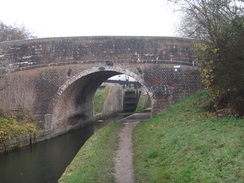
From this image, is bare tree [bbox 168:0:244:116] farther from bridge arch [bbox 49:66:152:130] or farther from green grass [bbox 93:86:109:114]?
green grass [bbox 93:86:109:114]

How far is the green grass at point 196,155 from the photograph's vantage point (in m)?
4.85

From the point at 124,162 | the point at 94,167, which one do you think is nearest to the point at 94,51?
the point at 124,162

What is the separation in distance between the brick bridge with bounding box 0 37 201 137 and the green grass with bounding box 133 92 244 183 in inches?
219

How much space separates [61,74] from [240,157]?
12268 mm

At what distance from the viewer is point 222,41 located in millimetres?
8961

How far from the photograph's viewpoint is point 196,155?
6.06m

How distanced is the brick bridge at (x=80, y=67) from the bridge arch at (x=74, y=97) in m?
0.06

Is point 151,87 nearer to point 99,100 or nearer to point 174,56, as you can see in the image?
point 174,56

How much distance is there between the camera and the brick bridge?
15391 mm

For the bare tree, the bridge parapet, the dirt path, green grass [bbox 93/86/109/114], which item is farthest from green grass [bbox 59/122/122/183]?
green grass [bbox 93/86/109/114]

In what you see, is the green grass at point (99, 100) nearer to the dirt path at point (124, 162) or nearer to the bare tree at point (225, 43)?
the dirt path at point (124, 162)

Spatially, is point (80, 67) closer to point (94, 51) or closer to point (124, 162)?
point (94, 51)

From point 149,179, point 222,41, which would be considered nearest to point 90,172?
point 149,179

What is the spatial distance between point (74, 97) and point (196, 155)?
1283cm
